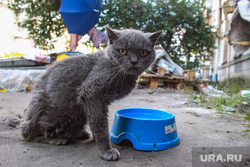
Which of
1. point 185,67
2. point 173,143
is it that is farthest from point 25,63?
point 185,67

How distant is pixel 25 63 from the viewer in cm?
490

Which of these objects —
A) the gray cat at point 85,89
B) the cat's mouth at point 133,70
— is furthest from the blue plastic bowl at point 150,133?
the cat's mouth at point 133,70

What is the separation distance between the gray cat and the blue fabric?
2.68 meters

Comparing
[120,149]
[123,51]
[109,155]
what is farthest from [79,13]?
[109,155]

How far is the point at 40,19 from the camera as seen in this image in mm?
6395

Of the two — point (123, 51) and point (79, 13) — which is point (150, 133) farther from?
point (79, 13)

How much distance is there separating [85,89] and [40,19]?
6260 mm

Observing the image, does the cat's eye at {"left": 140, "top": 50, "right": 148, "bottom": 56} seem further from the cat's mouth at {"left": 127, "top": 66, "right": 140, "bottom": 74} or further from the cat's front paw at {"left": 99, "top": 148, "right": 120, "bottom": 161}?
the cat's front paw at {"left": 99, "top": 148, "right": 120, "bottom": 161}

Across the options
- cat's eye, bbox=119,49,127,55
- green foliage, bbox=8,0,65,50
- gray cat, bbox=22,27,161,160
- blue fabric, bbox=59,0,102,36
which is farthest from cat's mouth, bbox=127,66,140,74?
green foliage, bbox=8,0,65,50

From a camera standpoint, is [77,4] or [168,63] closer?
[77,4]

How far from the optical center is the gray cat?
4.22 ft

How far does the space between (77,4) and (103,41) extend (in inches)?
45.6

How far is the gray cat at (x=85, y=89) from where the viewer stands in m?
1.29

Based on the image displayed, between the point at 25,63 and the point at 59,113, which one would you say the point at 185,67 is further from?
the point at 59,113
